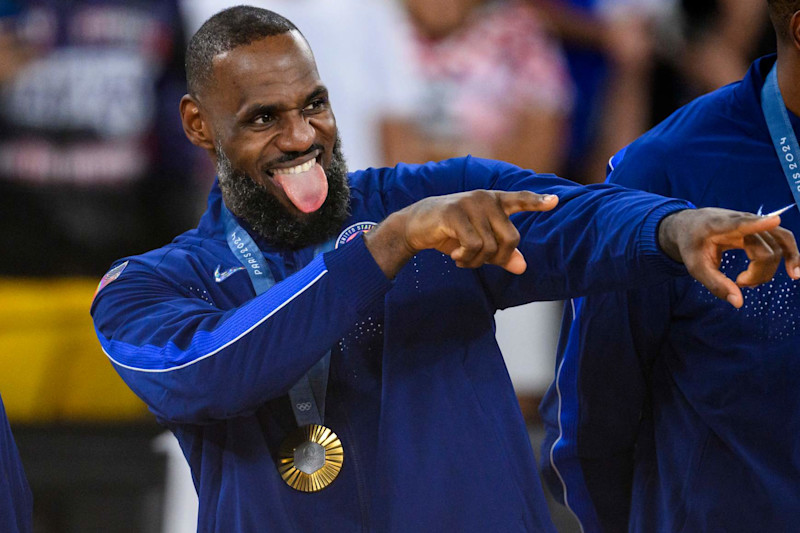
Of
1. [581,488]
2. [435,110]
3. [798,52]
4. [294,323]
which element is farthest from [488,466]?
[435,110]

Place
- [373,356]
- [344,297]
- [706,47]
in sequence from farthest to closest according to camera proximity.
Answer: [706,47], [373,356], [344,297]

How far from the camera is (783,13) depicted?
2.36 m

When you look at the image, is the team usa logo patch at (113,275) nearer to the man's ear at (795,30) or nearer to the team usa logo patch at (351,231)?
the team usa logo patch at (351,231)

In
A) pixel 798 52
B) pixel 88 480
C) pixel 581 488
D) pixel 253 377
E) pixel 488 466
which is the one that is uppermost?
pixel 798 52

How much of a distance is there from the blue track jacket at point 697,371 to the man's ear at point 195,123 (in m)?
0.87

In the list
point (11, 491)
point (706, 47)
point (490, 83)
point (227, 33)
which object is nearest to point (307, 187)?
point (227, 33)

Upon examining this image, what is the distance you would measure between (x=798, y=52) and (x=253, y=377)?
4.20 ft

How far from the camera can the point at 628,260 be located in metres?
1.92

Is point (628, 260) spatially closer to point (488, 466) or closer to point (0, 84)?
point (488, 466)

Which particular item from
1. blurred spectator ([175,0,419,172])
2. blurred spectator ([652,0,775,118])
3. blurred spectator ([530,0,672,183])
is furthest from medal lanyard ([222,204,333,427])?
blurred spectator ([652,0,775,118])

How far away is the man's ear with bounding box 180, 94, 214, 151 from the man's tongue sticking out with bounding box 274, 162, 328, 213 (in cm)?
26

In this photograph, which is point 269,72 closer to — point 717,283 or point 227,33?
point 227,33

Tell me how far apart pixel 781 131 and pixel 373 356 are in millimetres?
964

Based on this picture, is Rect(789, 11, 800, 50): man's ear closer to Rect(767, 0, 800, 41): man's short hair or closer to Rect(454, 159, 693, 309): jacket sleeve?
Rect(767, 0, 800, 41): man's short hair
